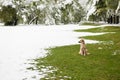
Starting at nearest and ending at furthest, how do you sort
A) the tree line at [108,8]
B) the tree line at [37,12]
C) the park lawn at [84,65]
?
the park lawn at [84,65], the tree line at [108,8], the tree line at [37,12]

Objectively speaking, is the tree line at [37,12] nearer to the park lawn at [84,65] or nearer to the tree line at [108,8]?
the tree line at [108,8]

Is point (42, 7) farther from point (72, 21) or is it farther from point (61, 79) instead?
point (61, 79)

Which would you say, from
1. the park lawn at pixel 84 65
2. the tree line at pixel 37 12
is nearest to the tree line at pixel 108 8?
the tree line at pixel 37 12

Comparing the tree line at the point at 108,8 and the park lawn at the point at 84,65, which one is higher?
the tree line at the point at 108,8

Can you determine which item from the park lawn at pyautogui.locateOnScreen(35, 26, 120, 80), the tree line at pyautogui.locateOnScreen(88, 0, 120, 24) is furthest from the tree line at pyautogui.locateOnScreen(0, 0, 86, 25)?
the park lawn at pyautogui.locateOnScreen(35, 26, 120, 80)

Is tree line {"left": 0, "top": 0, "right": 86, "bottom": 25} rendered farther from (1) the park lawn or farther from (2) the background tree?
(1) the park lawn

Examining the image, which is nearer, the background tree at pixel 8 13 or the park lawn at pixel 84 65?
the park lawn at pixel 84 65

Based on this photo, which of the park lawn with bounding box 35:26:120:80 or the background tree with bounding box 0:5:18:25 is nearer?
the park lawn with bounding box 35:26:120:80

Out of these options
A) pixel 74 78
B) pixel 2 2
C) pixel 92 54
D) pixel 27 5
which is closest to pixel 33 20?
pixel 27 5

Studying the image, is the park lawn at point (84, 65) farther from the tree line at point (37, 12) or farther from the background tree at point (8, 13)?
the tree line at point (37, 12)

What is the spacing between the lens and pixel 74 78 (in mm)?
14633

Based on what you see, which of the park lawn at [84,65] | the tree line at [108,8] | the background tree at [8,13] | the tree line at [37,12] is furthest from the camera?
the tree line at [37,12]

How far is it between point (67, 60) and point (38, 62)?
2088 mm

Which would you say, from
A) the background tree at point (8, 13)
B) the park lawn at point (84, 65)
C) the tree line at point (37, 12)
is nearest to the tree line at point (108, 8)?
the tree line at point (37, 12)
